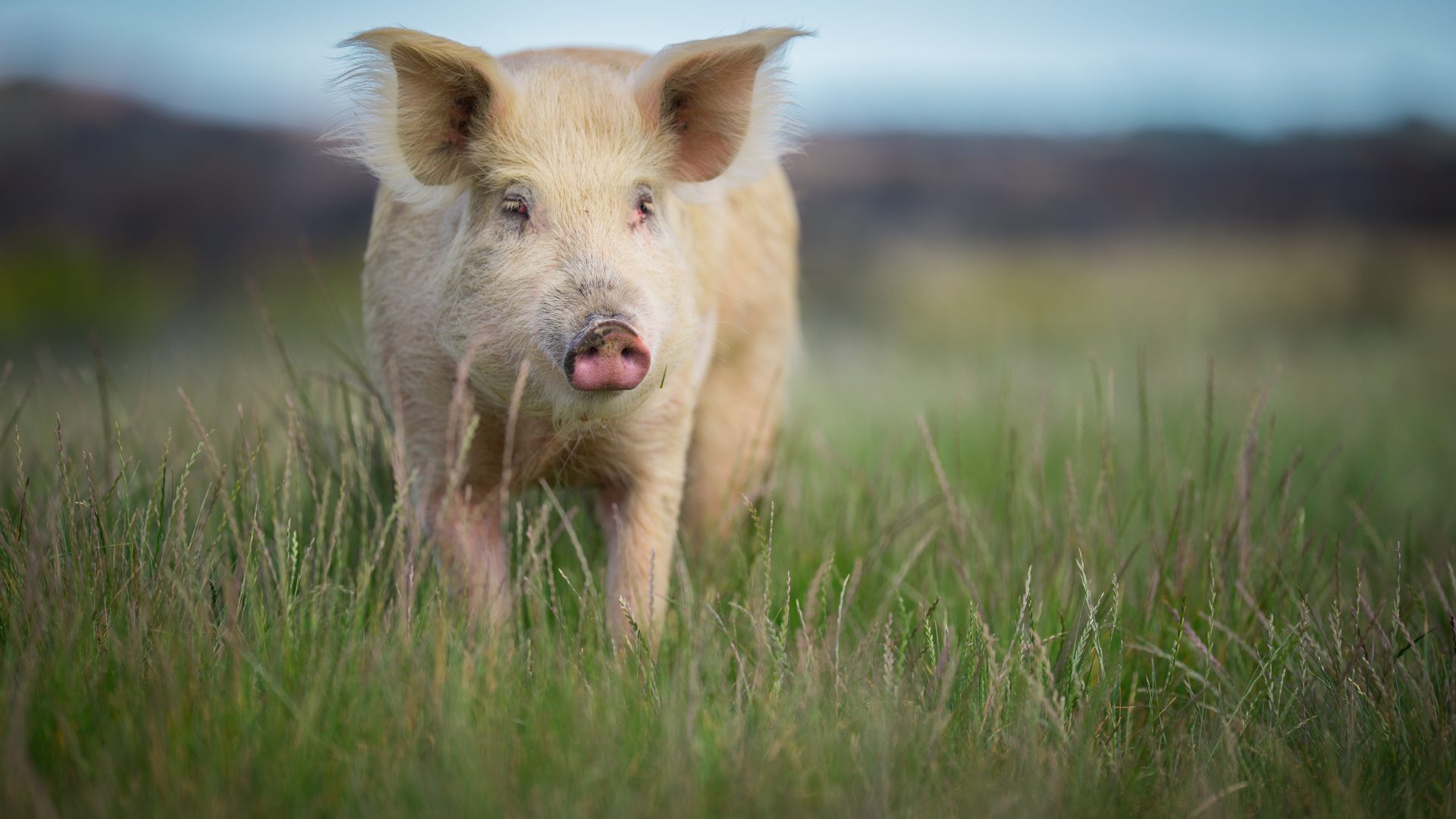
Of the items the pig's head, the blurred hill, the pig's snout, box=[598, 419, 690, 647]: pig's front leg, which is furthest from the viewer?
the blurred hill

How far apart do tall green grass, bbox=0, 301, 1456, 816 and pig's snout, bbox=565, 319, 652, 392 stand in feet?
1.22

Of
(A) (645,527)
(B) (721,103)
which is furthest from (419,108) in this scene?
(A) (645,527)

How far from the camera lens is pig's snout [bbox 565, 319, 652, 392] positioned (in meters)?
2.52

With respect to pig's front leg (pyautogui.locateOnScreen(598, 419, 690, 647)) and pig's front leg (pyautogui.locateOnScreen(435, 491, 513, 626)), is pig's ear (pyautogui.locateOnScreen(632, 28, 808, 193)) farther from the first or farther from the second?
pig's front leg (pyautogui.locateOnScreen(435, 491, 513, 626))

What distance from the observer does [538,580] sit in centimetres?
279

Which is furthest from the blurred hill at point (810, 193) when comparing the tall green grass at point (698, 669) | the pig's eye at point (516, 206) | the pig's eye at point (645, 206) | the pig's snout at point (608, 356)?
the pig's snout at point (608, 356)

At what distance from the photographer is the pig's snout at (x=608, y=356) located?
2.52m

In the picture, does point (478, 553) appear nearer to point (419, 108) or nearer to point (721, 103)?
point (419, 108)

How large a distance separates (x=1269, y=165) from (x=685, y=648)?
28.9m

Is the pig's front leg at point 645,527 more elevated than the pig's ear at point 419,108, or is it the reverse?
the pig's ear at point 419,108

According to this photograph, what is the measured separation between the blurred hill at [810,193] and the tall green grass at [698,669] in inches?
627

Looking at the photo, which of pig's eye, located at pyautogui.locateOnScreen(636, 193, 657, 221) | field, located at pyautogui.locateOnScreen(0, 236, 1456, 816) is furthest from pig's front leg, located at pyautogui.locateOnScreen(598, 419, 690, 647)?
pig's eye, located at pyautogui.locateOnScreen(636, 193, 657, 221)

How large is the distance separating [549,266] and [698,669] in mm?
1142

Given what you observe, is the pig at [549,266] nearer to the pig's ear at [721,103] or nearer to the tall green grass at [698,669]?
the pig's ear at [721,103]
